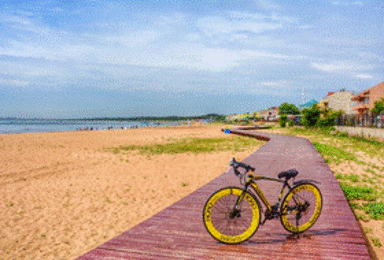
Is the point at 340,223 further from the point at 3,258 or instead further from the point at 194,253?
the point at 3,258

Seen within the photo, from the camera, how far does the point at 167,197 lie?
8.80 meters

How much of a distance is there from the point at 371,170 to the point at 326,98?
91.8 meters

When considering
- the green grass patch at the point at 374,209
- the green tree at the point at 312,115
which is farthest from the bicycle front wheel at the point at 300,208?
the green tree at the point at 312,115

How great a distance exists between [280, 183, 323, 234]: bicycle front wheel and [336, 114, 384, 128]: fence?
25370 mm

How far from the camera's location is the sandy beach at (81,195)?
5.96 meters

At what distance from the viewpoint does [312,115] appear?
34.1m

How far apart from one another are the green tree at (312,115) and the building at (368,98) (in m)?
33.5

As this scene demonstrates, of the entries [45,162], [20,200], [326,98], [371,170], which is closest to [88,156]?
[45,162]

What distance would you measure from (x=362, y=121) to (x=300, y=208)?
28.8 metres

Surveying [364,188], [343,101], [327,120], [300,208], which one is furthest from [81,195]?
[343,101]

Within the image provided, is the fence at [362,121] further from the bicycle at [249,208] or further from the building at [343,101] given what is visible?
the building at [343,101]

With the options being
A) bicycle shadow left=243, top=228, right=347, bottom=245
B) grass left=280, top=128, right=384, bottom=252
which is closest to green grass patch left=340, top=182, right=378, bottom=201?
grass left=280, top=128, right=384, bottom=252

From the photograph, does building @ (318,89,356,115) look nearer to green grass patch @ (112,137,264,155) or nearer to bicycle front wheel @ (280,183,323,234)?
green grass patch @ (112,137,264,155)

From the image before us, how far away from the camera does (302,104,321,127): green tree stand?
33.7m
